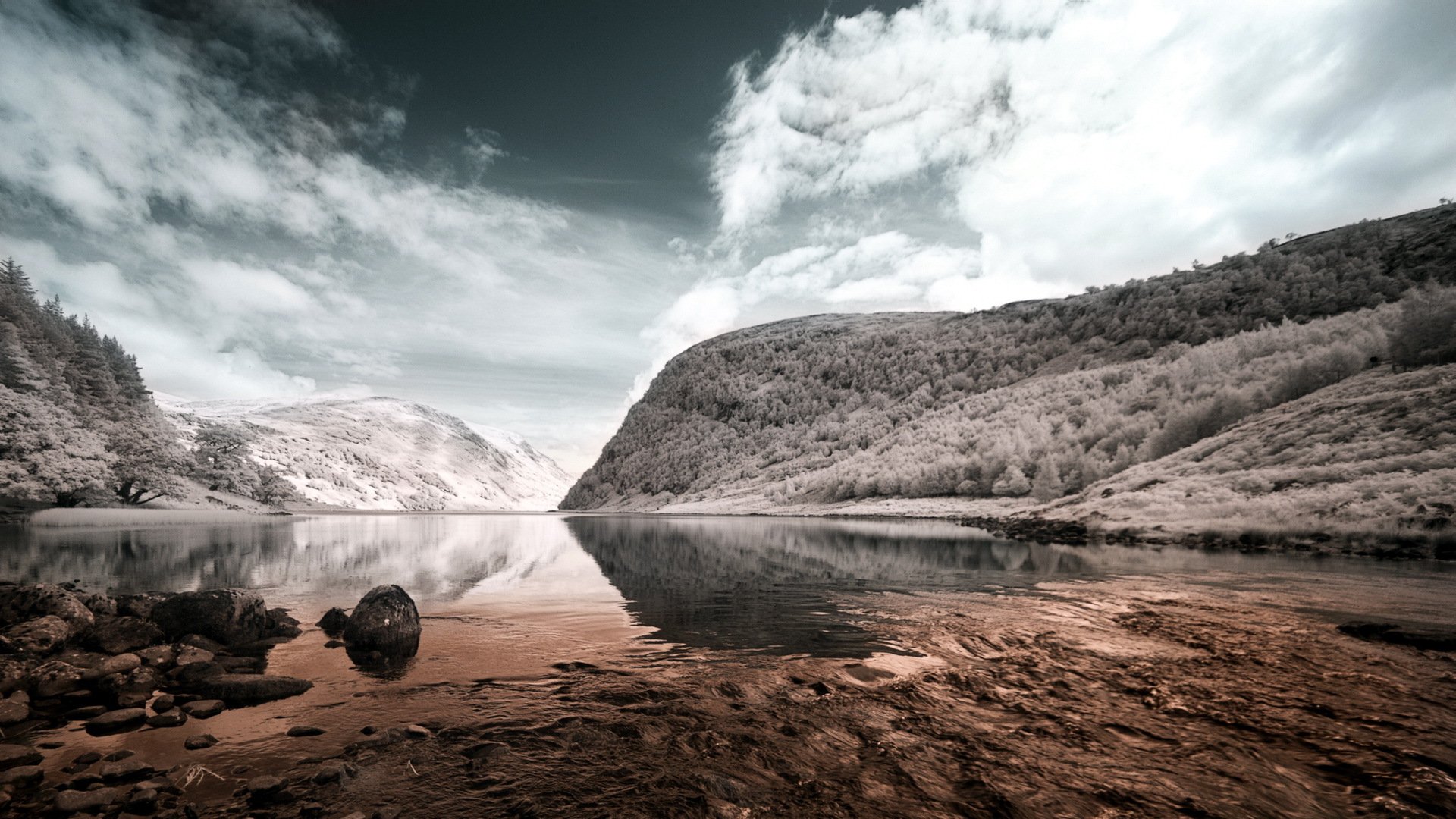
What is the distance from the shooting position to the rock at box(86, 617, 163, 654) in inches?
320

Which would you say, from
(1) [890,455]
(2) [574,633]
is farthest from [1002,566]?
(1) [890,455]

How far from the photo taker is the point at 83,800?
421cm

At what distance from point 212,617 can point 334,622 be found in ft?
5.60

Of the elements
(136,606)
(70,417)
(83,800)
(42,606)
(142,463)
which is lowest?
(83,800)

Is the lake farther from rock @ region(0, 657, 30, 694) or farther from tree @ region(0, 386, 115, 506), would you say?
tree @ region(0, 386, 115, 506)

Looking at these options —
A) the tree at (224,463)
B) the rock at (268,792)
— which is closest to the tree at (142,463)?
the tree at (224,463)

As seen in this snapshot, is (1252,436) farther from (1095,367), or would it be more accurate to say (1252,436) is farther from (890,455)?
(1095,367)

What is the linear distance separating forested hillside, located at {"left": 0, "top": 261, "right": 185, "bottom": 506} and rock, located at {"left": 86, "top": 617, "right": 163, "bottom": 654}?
4862 cm

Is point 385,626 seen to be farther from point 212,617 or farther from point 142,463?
point 142,463

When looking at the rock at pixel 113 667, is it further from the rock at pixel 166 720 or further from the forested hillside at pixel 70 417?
the forested hillside at pixel 70 417

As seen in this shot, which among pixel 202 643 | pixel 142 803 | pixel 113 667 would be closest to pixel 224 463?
pixel 202 643

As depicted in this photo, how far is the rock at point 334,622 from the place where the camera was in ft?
33.1

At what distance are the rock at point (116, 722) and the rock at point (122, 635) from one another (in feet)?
9.91

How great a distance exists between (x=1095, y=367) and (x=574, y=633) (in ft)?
Result: 284
